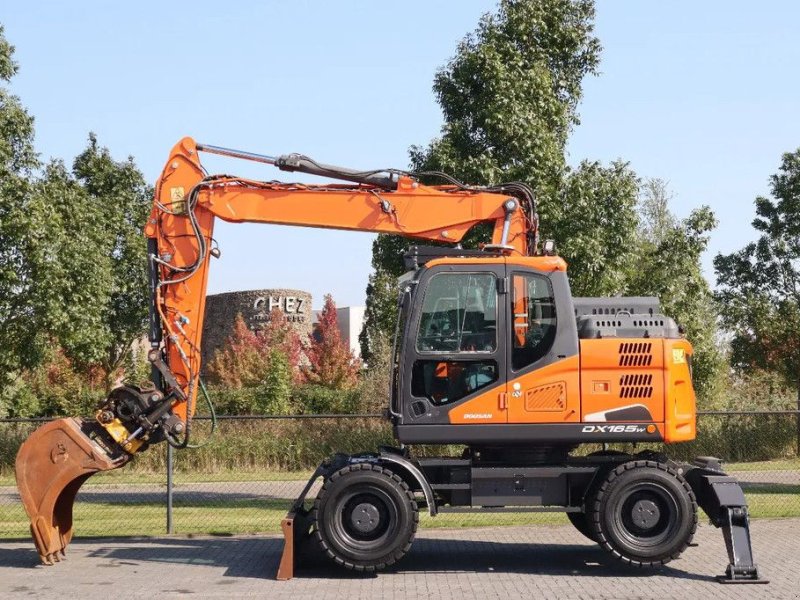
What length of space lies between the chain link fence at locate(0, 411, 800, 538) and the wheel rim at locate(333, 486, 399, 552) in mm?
4509

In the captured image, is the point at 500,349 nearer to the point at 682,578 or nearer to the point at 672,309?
the point at 682,578

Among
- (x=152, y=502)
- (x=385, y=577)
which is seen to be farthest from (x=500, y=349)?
(x=152, y=502)

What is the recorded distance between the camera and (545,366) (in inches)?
476

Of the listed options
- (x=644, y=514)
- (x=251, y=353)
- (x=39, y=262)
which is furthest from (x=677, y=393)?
(x=251, y=353)

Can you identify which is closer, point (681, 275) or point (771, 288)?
point (681, 275)

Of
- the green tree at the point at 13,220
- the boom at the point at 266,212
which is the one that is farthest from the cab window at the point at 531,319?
the green tree at the point at 13,220

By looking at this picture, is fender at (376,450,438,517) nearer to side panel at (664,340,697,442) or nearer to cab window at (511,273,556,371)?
cab window at (511,273,556,371)

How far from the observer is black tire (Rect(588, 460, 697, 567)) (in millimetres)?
11914

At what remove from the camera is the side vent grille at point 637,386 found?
1215 cm

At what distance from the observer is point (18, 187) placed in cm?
2108

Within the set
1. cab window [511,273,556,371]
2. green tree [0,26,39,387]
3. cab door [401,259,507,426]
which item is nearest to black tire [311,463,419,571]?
cab door [401,259,507,426]

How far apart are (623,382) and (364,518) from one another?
9.76 ft

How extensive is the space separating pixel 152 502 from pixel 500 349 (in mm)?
9353

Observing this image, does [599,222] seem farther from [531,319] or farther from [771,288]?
[771,288]
